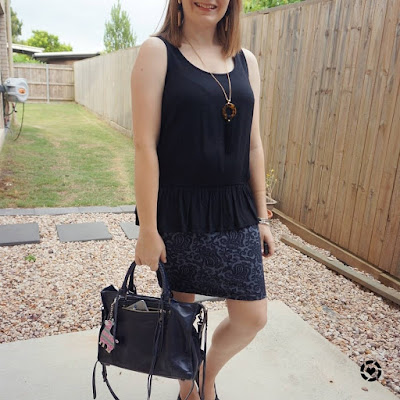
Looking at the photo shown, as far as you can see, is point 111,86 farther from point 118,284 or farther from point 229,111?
point 229,111

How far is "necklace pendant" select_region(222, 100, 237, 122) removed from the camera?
1.28 m

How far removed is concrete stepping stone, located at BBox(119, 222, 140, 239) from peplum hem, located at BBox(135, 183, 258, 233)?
2.46m

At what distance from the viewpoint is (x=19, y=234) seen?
142 inches

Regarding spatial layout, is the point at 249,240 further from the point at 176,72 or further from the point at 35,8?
the point at 35,8

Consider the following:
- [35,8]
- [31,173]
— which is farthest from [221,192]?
[35,8]

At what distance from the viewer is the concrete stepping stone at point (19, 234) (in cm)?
345

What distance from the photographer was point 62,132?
9.70 m

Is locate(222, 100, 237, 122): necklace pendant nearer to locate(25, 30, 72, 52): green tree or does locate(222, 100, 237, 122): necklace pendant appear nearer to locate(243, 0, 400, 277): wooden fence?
locate(243, 0, 400, 277): wooden fence

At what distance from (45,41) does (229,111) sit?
49639 mm

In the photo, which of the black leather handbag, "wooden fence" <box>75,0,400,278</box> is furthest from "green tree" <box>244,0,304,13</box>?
the black leather handbag

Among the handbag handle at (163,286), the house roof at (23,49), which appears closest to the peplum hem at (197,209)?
the handbag handle at (163,286)

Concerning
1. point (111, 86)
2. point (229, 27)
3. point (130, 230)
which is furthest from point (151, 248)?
point (111, 86)

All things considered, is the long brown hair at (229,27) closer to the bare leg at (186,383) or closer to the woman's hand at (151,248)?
the woman's hand at (151,248)

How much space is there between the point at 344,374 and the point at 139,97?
1652 mm
